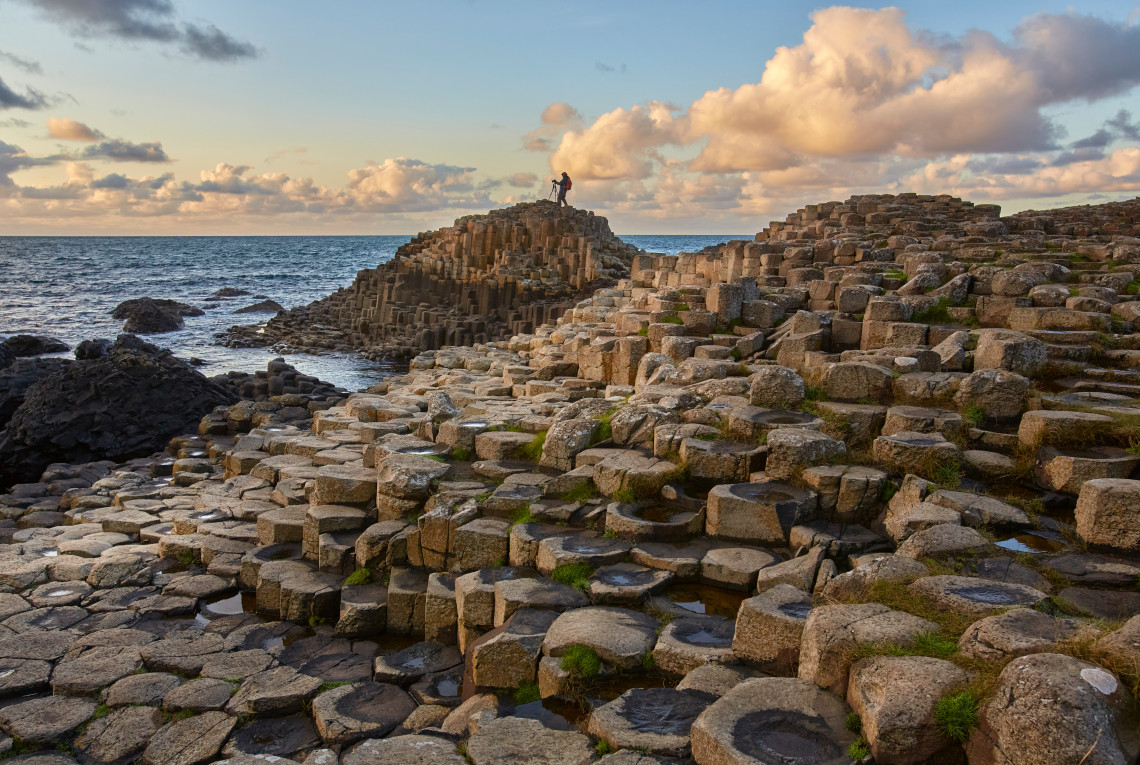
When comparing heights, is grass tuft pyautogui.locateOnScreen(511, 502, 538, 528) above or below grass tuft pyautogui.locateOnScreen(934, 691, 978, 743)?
below

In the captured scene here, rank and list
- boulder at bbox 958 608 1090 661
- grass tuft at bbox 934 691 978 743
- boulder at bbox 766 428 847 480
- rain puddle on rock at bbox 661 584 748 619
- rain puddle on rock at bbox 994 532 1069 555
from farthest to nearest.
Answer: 1. boulder at bbox 766 428 847 480
2. rain puddle on rock at bbox 661 584 748 619
3. rain puddle on rock at bbox 994 532 1069 555
4. boulder at bbox 958 608 1090 661
5. grass tuft at bbox 934 691 978 743

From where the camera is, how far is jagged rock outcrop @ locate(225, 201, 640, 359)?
30.2 metres

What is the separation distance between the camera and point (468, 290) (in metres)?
33.5

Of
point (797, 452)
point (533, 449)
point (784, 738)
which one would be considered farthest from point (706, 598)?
point (533, 449)

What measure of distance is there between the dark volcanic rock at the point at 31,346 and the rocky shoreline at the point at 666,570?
63.9ft

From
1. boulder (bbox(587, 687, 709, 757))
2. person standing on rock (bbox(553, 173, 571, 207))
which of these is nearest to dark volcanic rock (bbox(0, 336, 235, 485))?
boulder (bbox(587, 687, 709, 757))

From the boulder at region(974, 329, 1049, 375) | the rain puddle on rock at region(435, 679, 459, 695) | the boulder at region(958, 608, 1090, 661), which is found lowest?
the rain puddle on rock at region(435, 679, 459, 695)

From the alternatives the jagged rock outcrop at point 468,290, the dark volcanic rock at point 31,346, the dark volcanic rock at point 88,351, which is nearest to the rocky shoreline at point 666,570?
the dark volcanic rock at point 88,351

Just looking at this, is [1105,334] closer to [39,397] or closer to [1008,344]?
[1008,344]

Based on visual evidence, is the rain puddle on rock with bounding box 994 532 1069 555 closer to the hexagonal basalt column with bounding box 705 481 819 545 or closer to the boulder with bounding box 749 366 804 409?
the hexagonal basalt column with bounding box 705 481 819 545

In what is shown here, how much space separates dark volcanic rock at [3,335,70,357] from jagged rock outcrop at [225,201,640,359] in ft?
21.5

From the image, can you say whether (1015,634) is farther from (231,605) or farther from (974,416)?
(231,605)

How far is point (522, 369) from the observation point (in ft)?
51.8

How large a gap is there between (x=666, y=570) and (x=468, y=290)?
27.8 meters
